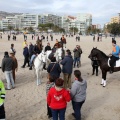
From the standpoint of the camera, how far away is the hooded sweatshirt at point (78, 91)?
627 cm

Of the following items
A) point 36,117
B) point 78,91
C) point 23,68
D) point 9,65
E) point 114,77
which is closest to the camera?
point 78,91

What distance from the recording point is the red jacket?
18.7 feet

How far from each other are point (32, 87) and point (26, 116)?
3748 millimetres

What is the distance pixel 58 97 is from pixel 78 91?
868 millimetres

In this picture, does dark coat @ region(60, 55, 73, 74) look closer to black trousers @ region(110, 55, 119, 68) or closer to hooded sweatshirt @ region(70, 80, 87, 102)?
black trousers @ region(110, 55, 119, 68)

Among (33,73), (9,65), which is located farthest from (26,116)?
(33,73)

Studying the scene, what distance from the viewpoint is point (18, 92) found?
10.4 meters

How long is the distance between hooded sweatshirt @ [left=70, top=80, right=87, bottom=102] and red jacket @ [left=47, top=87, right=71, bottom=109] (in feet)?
1.73

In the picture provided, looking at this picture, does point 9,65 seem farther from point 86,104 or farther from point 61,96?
point 61,96

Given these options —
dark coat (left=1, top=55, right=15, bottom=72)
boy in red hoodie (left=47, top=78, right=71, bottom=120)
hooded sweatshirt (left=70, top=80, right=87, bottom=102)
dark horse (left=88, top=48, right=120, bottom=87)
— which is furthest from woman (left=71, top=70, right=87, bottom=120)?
dark horse (left=88, top=48, right=120, bottom=87)

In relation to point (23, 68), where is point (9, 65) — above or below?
above

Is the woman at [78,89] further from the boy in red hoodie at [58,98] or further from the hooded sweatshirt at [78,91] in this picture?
the boy in red hoodie at [58,98]

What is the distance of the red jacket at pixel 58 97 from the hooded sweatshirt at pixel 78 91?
0.53 meters

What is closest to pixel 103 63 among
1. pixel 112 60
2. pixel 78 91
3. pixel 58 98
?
pixel 112 60
